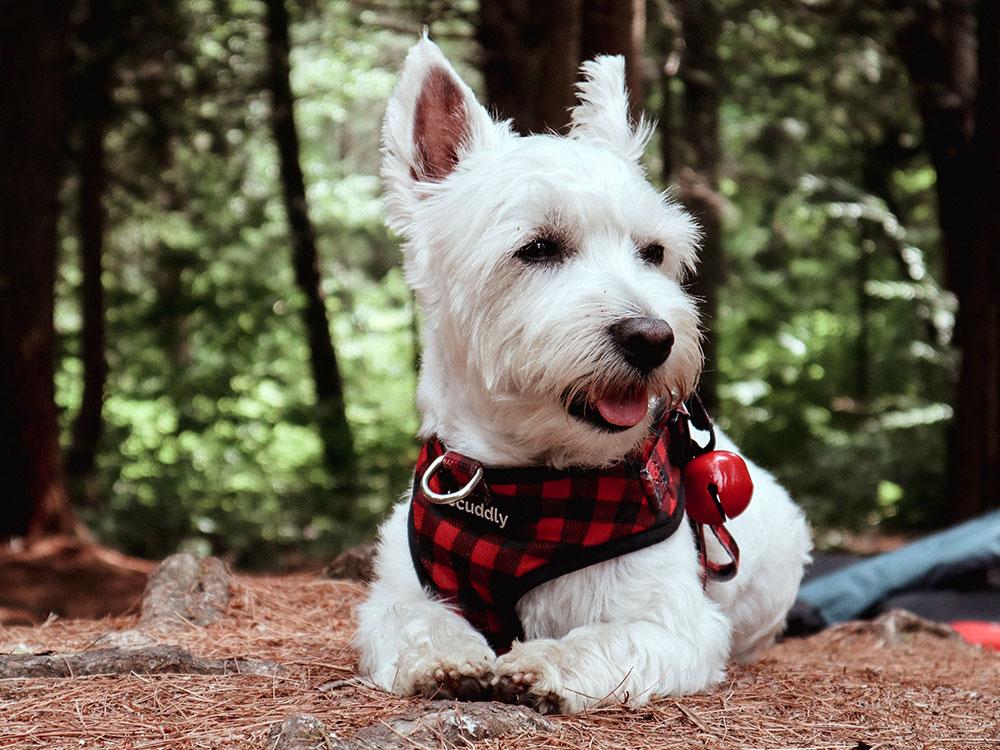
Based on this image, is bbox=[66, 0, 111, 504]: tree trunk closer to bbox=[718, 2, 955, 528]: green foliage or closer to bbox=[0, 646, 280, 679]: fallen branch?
bbox=[718, 2, 955, 528]: green foliage

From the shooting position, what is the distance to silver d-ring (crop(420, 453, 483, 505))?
140 inches

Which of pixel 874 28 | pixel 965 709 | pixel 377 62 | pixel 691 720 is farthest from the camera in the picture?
pixel 377 62

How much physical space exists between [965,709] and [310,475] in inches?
559

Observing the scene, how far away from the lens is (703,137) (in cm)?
1440

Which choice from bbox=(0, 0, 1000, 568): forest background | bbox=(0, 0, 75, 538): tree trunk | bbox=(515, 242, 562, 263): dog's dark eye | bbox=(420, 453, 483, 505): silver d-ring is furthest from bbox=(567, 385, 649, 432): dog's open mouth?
bbox=(0, 0, 75, 538): tree trunk

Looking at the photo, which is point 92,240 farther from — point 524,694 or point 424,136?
point 524,694

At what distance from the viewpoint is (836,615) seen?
22.6ft

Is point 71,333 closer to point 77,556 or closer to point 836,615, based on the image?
point 77,556

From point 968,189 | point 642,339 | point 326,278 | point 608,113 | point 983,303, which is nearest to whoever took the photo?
point 642,339

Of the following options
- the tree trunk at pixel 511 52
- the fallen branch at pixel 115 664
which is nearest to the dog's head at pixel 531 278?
the fallen branch at pixel 115 664

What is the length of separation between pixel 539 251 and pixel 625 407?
1.92 feet

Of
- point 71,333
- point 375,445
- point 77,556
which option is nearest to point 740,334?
point 375,445

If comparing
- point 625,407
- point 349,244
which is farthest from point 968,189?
point 349,244

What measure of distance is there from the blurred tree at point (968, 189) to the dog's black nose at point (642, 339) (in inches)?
320
